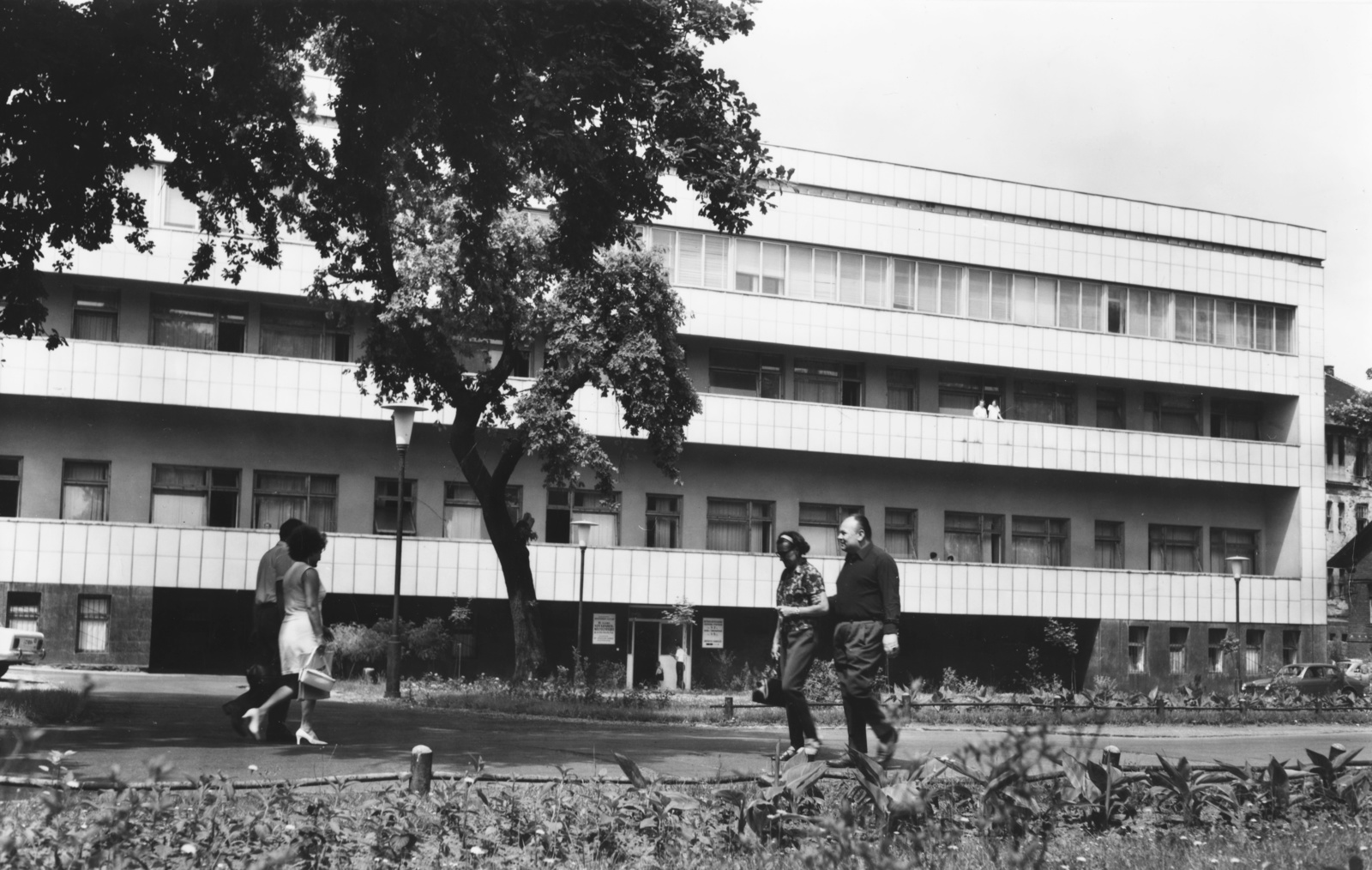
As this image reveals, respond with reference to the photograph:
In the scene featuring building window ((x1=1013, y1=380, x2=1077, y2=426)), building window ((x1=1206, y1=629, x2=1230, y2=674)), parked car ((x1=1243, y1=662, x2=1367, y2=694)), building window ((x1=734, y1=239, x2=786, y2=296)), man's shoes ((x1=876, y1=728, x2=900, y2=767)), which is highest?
building window ((x1=734, y1=239, x2=786, y2=296))

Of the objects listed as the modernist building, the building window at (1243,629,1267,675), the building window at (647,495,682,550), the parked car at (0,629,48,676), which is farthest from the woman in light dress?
the building window at (1243,629,1267,675)

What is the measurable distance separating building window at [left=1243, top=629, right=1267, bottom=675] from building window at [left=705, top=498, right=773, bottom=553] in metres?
17.2

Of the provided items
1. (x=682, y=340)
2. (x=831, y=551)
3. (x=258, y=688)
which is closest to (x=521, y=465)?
(x=682, y=340)

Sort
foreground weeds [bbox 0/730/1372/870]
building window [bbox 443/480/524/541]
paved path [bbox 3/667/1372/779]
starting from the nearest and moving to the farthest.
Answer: foreground weeds [bbox 0/730/1372/870] → paved path [bbox 3/667/1372/779] → building window [bbox 443/480/524/541]

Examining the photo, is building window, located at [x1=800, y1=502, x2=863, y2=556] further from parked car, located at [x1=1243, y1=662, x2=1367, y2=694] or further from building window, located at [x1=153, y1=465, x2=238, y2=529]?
building window, located at [x1=153, y1=465, x2=238, y2=529]

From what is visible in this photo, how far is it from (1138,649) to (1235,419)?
902 cm

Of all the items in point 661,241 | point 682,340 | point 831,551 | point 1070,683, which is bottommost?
point 1070,683

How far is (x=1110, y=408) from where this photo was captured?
47.7m

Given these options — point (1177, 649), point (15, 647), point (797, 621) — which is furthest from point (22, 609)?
point (1177, 649)

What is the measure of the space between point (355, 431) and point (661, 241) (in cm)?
986

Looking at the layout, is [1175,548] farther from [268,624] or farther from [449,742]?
[268,624]

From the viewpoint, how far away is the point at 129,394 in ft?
117

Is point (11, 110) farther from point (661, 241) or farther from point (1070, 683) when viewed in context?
point (1070, 683)

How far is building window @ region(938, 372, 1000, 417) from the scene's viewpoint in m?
45.2
